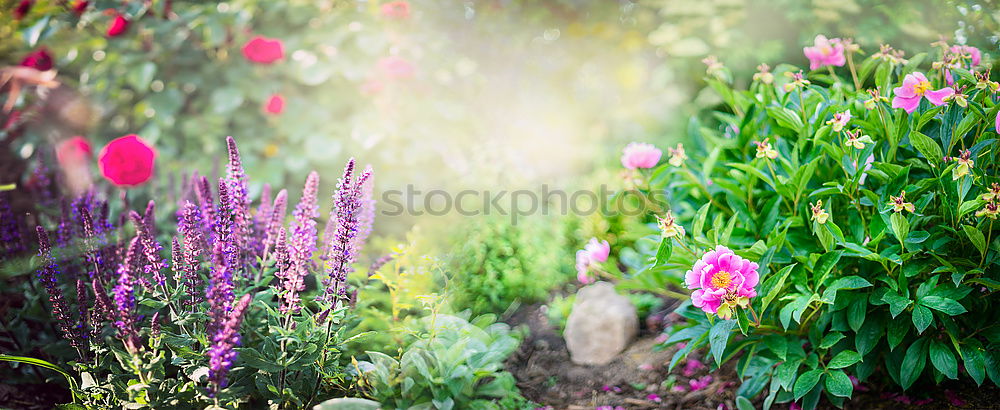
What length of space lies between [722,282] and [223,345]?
101 cm

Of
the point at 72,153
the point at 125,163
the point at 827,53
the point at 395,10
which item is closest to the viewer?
the point at 827,53

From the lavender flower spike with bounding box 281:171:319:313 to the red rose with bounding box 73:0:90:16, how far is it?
2.62 metres

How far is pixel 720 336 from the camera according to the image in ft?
4.47

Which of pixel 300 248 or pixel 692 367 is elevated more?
pixel 300 248

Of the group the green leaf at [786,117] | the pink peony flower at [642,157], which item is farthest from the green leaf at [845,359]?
the pink peony flower at [642,157]

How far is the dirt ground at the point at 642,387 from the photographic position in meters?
1.53

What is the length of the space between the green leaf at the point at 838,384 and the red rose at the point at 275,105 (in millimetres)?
2791

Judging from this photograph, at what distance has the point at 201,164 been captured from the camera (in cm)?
310

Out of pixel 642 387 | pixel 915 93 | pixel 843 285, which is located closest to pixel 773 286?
pixel 843 285

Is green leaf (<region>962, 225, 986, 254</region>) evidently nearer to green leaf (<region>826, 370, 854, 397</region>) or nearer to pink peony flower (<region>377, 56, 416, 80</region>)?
green leaf (<region>826, 370, 854, 397</region>)

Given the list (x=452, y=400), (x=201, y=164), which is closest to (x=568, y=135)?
(x=201, y=164)

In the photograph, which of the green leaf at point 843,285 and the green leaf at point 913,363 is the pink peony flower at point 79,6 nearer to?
the green leaf at point 843,285

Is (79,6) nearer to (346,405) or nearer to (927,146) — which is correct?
(346,405)

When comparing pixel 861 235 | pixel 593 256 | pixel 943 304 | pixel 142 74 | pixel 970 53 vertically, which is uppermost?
pixel 142 74
